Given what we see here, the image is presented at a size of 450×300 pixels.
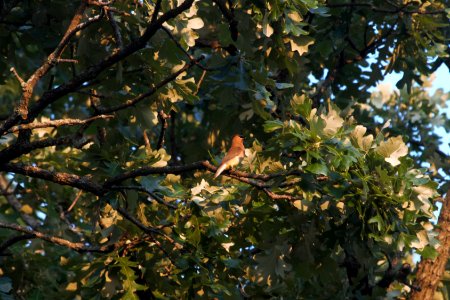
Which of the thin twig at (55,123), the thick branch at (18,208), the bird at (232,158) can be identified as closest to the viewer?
the bird at (232,158)

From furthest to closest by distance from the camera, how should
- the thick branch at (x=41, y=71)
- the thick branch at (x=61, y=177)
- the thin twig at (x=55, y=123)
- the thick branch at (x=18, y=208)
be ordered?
the thick branch at (x=18, y=208) → the thick branch at (x=61, y=177) → the thick branch at (x=41, y=71) → the thin twig at (x=55, y=123)

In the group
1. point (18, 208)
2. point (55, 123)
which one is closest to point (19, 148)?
point (55, 123)

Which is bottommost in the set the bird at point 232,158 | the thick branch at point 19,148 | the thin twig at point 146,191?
the thin twig at point 146,191

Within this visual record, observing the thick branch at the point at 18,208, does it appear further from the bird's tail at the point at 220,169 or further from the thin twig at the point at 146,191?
the bird's tail at the point at 220,169

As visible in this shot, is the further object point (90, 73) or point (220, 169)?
point (90, 73)

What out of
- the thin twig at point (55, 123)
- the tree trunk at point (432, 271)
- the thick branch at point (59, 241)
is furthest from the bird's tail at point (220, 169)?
the tree trunk at point (432, 271)

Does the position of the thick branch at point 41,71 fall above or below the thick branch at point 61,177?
above

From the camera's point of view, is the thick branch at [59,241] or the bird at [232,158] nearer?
the bird at [232,158]

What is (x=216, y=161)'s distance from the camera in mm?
6457

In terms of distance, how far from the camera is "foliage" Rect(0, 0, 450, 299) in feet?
21.1

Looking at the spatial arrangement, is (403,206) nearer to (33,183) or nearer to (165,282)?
(165,282)

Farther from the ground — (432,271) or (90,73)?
(90,73)

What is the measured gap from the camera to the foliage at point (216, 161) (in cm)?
643

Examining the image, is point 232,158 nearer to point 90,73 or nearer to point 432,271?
point 90,73
